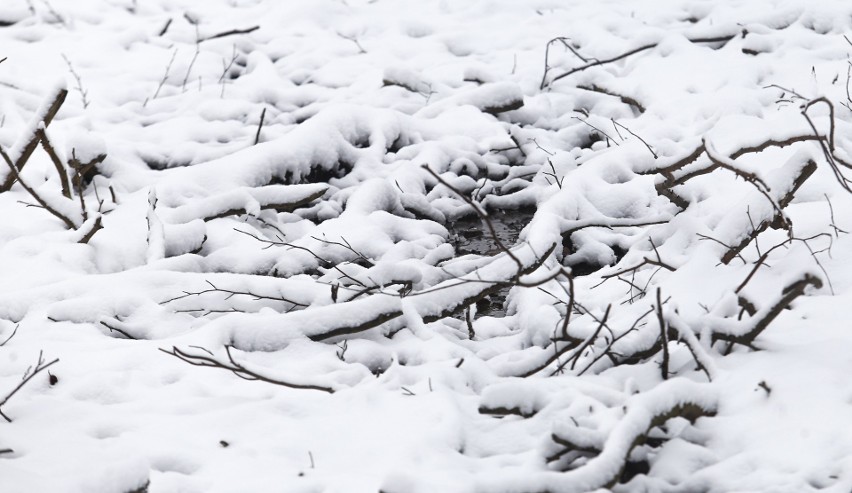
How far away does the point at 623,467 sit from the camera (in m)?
1.90

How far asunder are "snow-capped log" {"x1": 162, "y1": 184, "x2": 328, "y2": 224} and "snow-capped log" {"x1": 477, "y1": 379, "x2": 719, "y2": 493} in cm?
218

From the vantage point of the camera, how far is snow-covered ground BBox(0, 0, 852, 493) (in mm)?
2113

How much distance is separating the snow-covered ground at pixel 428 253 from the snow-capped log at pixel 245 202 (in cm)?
2

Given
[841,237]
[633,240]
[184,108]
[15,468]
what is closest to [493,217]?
[633,240]

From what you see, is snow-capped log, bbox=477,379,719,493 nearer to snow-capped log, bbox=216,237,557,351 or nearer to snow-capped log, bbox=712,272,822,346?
snow-capped log, bbox=712,272,822,346

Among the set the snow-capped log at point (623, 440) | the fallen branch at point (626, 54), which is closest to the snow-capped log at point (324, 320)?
the snow-capped log at point (623, 440)

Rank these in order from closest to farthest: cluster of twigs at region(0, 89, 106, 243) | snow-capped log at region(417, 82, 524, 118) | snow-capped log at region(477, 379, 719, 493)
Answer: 1. snow-capped log at region(477, 379, 719, 493)
2. cluster of twigs at region(0, 89, 106, 243)
3. snow-capped log at region(417, 82, 524, 118)

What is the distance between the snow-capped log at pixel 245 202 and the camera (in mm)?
3736

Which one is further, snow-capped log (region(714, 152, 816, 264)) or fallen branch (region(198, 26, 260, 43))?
fallen branch (region(198, 26, 260, 43))

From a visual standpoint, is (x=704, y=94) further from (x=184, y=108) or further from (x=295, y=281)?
(x=184, y=108)

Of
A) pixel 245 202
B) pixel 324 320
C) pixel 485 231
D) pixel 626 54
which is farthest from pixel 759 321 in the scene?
pixel 626 54

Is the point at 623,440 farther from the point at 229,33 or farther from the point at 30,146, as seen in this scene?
the point at 229,33

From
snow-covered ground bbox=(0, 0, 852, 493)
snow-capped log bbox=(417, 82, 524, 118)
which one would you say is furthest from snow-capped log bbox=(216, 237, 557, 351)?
snow-capped log bbox=(417, 82, 524, 118)

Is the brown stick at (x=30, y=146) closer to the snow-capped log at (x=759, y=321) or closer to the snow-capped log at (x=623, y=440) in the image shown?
the snow-capped log at (x=623, y=440)
